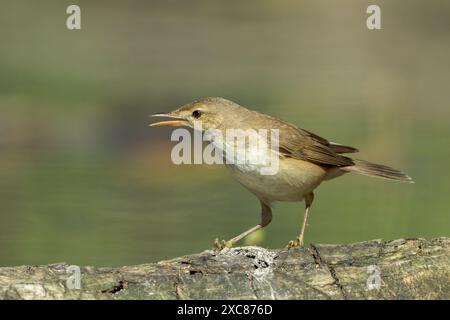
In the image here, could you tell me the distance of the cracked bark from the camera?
6180mm

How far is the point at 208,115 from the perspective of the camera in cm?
841

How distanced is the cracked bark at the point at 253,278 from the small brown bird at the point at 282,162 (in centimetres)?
138

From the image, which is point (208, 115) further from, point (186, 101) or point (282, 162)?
point (186, 101)

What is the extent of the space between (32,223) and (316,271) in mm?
5499

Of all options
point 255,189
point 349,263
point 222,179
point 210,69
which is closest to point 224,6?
point 210,69

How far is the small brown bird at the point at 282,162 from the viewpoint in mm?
7945

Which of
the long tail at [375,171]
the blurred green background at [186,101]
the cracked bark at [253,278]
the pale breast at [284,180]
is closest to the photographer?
the cracked bark at [253,278]

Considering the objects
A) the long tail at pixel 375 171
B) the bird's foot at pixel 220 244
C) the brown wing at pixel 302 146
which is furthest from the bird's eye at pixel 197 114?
the long tail at pixel 375 171

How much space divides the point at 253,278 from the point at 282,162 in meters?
1.91

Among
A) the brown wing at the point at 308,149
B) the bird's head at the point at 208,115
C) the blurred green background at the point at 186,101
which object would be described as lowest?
the blurred green background at the point at 186,101

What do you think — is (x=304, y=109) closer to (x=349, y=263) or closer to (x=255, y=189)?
(x=255, y=189)

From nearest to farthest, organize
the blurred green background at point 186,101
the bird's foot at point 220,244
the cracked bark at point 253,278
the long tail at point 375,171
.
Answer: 1. the cracked bark at point 253,278
2. the bird's foot at point 220,244
3. the long tail at point 375,171
4. the blurred green background at point 186,101

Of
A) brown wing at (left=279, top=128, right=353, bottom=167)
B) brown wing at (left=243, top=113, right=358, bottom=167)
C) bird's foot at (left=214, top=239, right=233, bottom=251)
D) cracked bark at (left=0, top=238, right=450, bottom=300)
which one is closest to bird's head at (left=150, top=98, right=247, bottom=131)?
brown wing at (left=243, top=113, right=358, bottom=167)

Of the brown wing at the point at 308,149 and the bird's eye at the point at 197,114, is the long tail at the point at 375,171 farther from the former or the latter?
the bird's eye at the point at 197,114
